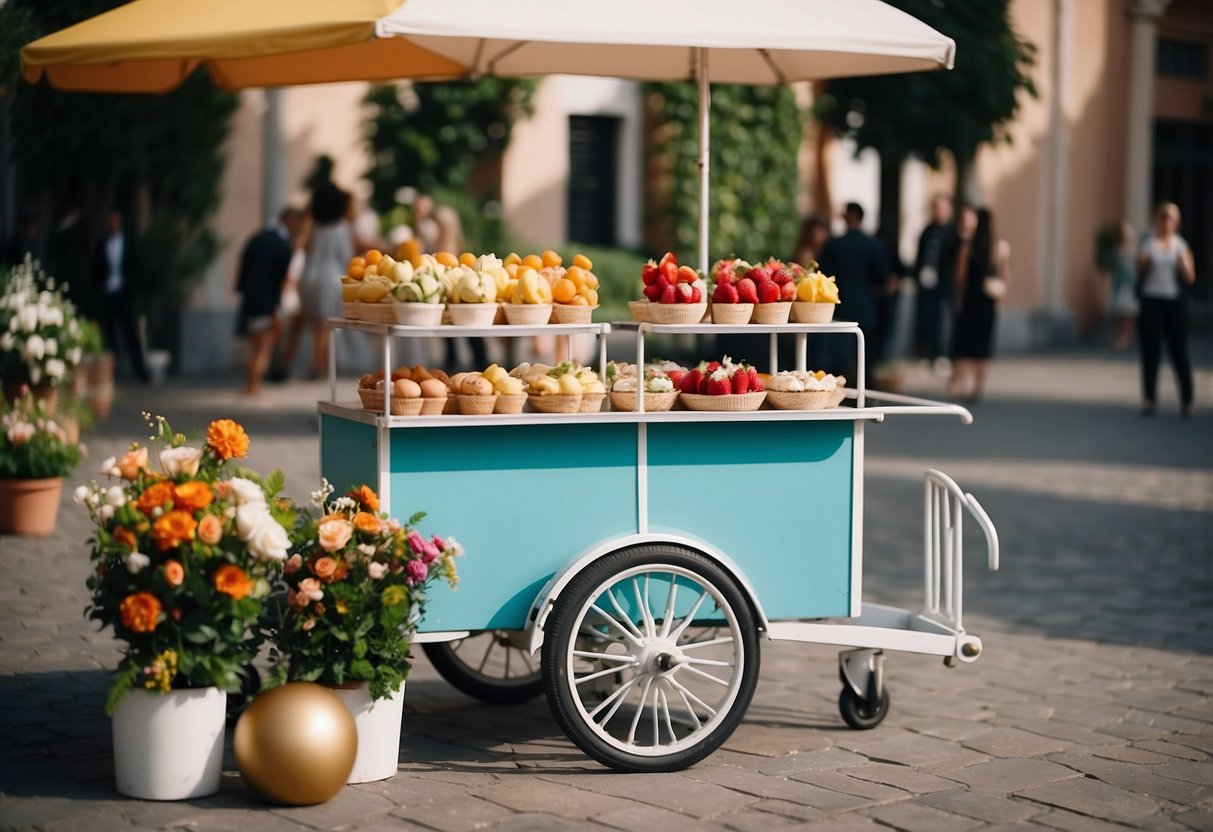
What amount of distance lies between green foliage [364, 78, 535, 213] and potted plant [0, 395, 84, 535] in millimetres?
10910

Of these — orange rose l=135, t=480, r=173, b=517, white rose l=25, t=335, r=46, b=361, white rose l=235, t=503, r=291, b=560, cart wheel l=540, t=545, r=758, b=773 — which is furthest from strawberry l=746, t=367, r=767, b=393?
white rose l=25, t=335, r=46, b=361

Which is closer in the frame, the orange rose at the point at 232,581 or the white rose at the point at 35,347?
the orange rose at the point at 232,581

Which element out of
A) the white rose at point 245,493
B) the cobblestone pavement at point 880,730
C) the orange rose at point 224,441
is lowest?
the cobblestone pavement at point 880,730

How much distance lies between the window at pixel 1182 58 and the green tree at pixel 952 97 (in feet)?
46.8

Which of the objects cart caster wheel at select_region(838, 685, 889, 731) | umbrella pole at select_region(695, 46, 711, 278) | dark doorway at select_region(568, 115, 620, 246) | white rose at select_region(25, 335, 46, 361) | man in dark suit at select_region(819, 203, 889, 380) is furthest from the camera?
dark doorway at select_region(568, 115, 620, 246)

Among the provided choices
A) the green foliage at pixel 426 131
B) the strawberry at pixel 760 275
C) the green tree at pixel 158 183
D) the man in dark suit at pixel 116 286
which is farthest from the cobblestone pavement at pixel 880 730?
the green foliage at pixel 426 131

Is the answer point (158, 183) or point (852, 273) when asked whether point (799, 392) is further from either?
point (158, 183)

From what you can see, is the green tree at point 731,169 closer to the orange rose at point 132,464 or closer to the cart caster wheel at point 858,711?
the cart caster wheel at point 858,711

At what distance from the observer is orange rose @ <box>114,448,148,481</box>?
5008 millimetres

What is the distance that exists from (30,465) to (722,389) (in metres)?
4.62

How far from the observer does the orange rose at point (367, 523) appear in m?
4.93

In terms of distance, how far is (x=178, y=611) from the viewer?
475cm

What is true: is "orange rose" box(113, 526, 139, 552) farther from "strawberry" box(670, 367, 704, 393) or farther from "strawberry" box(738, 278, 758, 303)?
"strawberry" box(738, 278, 758, 303)

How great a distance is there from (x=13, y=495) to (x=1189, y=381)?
11.0 m
